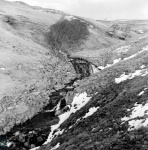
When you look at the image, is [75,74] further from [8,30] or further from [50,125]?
[8,30]

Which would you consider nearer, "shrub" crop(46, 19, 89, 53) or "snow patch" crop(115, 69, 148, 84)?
"snow patch" crop(115, 69, 148, 84)

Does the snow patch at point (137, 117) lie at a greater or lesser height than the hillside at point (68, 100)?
greater

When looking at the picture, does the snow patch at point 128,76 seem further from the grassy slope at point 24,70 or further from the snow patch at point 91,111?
the grassy slope at point 24,70

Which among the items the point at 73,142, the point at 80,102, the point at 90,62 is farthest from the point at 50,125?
the point at 90,62

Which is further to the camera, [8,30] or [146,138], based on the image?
[8,30]

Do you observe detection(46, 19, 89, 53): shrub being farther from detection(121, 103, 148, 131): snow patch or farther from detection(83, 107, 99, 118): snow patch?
detection(121, 103, 148, 131): snow patch

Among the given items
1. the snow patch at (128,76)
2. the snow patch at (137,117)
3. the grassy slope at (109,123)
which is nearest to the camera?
the grassy slope at (109,123)

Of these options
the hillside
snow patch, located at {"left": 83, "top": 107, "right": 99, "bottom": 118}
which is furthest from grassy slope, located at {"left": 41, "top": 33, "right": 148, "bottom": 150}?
snow patch, located at {"left": 83, "top": 107, "right": 99, "bottom": 118}

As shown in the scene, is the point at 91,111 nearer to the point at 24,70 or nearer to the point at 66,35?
the point at 24,70

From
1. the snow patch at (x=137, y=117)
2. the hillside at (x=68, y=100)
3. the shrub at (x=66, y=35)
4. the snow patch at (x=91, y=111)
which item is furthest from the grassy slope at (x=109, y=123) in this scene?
the shrub at (x=66, y=35)
